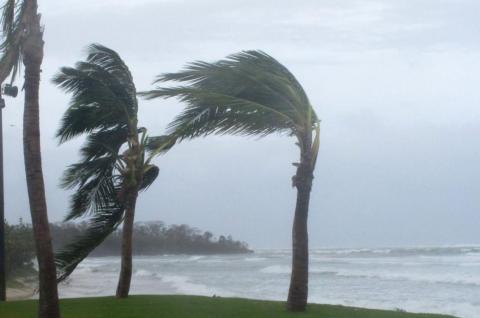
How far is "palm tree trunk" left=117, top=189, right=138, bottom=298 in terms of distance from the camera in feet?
51.1

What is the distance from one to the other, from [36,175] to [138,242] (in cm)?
5039

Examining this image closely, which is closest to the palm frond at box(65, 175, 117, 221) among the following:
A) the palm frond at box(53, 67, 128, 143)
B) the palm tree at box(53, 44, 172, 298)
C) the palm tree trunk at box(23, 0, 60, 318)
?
the palm tree at box(53, 44, 172, 298)

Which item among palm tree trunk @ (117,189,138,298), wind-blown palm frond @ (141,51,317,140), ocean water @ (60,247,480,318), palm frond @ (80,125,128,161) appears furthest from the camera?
ocean water @ (60,247,480,318)

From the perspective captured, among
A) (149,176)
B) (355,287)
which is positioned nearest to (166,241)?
(355,287)

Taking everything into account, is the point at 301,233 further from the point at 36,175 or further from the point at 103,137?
the point at 103,137

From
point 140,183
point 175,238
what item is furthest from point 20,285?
point 175,238

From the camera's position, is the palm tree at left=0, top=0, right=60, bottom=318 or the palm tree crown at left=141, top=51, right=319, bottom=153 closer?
the palm tree at left=0, top=0, right=60, bottom=318

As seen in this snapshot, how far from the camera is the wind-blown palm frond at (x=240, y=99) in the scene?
39.9ft

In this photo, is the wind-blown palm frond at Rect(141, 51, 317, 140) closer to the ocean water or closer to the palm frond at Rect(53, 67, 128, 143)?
the palm frond at Rect(53, 67, 128, 143)

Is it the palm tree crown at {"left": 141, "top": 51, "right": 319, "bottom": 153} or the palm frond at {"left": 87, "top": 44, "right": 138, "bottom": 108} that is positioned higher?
the palm frond at {"left": 87, "top": 44, "right": 138, "bottom": 108}

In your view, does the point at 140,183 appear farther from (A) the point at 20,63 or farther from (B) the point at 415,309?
(B) the point at 415,309

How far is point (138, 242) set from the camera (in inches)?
2399

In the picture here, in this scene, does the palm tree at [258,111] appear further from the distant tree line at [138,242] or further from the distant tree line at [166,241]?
the distant tree line at [166,241]

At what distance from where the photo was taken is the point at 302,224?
12.4 metres
